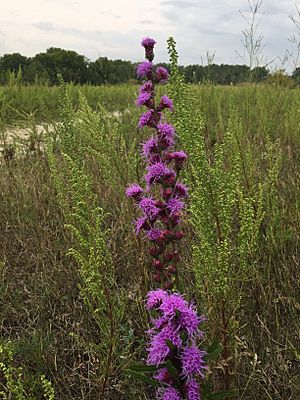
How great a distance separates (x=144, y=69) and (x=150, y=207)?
1.64ft

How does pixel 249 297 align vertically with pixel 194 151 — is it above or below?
below

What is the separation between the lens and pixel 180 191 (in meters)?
1.71

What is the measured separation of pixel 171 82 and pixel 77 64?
69.9 ft

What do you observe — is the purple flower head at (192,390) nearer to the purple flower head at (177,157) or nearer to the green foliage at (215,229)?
the green foliage at (215,229)

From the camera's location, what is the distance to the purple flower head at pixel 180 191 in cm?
170

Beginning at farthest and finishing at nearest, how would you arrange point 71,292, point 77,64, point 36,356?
point 77,64
point 71,292
point 36,356

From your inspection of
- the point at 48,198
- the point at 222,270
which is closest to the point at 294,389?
the point at 222,270

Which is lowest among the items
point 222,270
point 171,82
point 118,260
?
point 118,260

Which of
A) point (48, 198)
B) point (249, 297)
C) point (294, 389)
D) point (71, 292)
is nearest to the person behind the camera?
point (294, 389)

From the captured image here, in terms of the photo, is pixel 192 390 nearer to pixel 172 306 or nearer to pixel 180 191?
pixel 172 306

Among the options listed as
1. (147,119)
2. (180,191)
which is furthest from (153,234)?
(147,119)

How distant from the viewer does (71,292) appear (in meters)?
2.61

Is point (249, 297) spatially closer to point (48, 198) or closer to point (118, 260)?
point (118, 260)

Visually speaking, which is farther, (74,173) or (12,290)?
(12,290)
